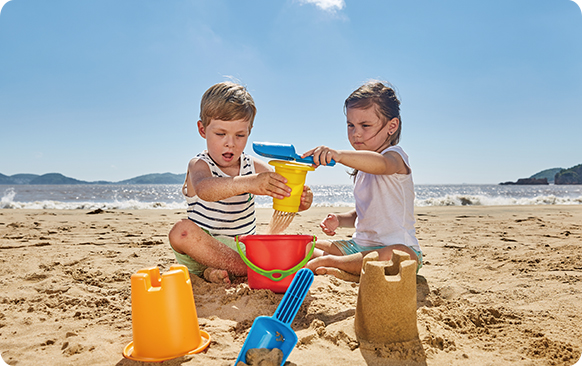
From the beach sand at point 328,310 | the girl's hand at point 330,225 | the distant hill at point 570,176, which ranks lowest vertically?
the beach sand at point 328,310

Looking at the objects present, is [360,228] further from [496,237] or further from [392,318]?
[496,237]

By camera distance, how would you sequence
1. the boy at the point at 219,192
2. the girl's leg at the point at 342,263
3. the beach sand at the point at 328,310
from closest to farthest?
the beach sand at the point at 328,310
the boy at the point at 219,192
the girl's leg at the point at 342,263

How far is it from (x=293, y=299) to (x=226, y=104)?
1393 millimetres

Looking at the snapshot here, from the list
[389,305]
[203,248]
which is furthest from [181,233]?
[389,305]

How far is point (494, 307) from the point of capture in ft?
5.87

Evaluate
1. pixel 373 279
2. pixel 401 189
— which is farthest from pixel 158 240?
pixel 373 279

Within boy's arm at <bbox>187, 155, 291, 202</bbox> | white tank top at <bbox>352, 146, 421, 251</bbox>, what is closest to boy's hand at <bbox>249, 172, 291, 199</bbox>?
boy's arm at <bbox>187, 155, 291, 202</bbox>

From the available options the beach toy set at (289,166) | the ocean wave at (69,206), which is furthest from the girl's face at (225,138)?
the ocean wave at (69,206)

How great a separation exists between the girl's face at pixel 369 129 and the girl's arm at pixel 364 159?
261mm

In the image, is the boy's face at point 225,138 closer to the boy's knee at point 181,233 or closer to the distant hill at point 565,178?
the boy's knee at point 181,233

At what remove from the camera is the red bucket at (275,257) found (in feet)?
6.32

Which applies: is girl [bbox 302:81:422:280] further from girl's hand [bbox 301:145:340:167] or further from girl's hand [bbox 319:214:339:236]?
girl's hand [bbox 301:145:340:167]

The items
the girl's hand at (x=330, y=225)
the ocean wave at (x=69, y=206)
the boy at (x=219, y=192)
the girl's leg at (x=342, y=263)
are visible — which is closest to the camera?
the boy at (x=219, y=192)

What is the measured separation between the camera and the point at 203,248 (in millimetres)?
2234
